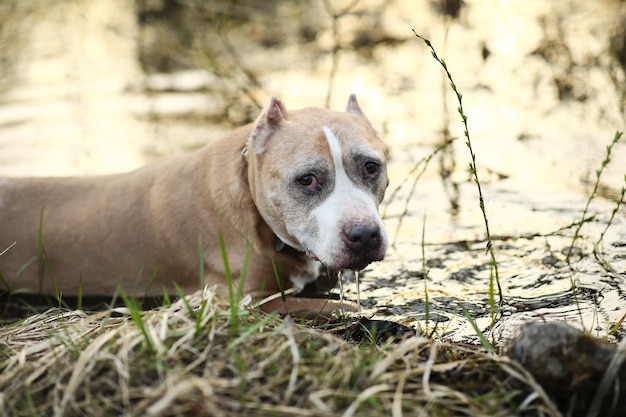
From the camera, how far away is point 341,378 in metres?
2.71

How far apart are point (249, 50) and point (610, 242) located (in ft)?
20.8

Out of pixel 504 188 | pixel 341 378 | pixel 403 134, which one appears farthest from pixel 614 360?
pixel 403 134

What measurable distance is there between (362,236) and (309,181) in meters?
0.45

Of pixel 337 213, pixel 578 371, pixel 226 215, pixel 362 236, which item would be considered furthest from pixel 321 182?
pixel 578 371

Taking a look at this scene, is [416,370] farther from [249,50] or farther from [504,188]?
[249,50]

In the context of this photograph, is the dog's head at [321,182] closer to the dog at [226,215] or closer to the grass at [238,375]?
the dog at [226,215]

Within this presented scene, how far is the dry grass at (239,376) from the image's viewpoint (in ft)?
8.43

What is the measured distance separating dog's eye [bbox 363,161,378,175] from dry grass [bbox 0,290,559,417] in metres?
1.04

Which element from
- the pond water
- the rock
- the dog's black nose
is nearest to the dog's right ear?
the dog's black nose

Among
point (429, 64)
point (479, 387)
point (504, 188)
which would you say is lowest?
point (479, 387)

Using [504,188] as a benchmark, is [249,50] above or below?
above

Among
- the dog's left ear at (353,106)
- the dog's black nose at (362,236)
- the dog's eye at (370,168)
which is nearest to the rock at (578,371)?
the dog's black nose at (362,236)

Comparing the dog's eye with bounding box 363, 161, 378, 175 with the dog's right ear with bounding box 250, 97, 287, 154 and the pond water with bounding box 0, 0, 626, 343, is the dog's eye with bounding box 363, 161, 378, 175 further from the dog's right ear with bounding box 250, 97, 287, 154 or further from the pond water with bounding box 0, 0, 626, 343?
the pond water with bounding box 0, 0, 626, 343

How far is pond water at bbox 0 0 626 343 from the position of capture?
15.1 feet
